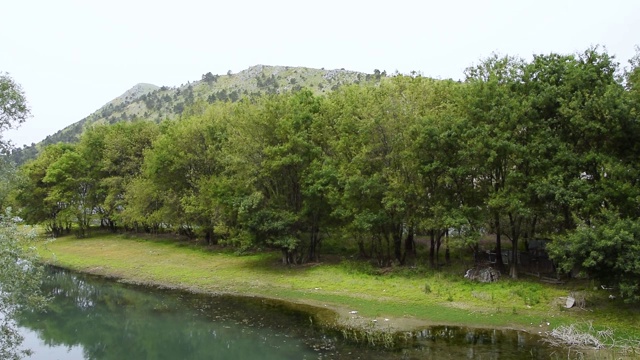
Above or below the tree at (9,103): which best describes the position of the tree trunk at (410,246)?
below

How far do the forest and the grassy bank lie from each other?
6.64 ft

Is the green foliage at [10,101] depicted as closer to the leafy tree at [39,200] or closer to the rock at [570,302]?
the rock at [570,302]

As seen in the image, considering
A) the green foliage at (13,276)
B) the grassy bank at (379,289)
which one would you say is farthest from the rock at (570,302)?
the green foliage at (13,276)

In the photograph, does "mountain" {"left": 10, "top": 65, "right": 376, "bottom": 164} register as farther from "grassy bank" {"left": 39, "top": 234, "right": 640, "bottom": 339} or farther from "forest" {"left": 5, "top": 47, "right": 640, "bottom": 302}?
"grassy bank" {"left": 39, "top": 234, "right": 640, "bottom": 339}

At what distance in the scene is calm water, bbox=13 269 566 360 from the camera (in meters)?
21.7

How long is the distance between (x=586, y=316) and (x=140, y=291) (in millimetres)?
31017

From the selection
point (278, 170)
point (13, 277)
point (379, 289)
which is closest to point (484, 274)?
point (379, 289)

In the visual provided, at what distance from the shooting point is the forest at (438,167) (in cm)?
2488

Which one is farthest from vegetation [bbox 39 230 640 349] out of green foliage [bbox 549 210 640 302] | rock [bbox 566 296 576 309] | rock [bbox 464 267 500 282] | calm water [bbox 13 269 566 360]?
green foliage [bbox 549 210 640 302]

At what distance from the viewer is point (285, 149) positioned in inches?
1459

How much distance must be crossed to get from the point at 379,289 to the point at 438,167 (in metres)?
9.21

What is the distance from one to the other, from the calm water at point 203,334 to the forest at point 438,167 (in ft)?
21.7

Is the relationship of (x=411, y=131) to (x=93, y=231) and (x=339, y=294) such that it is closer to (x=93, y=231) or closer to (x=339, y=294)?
(x=339, y=294)

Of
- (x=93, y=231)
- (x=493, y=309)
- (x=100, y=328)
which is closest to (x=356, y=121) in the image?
(x=493, y=309)
